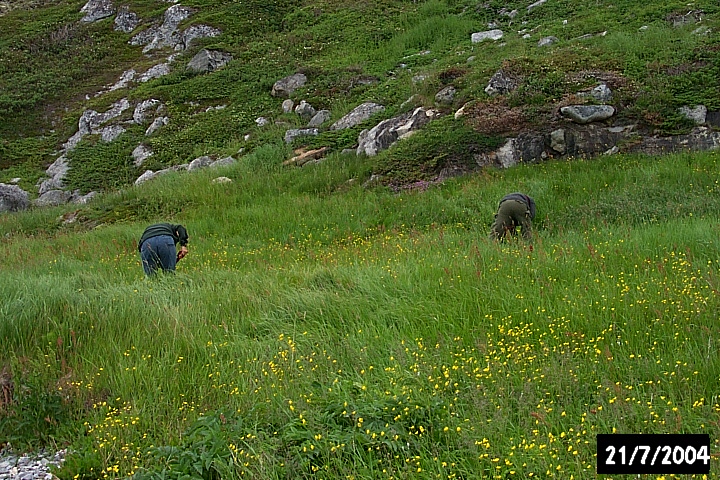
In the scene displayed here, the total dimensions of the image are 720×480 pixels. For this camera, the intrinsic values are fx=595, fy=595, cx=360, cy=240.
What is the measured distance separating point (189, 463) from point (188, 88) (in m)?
24.4

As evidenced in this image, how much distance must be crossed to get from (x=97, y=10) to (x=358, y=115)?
2718 centimetres

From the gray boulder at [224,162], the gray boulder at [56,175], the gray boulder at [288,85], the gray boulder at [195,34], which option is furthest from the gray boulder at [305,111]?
the gray boulder at [195,34]

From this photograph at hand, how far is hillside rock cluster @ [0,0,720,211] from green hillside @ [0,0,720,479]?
0.73 feet

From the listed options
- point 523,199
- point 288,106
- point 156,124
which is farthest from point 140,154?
point 523,199

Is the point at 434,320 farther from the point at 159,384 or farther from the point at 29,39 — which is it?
the point at 29,39

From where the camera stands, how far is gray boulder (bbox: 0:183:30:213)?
1918 cm

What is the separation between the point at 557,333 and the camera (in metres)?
4.88

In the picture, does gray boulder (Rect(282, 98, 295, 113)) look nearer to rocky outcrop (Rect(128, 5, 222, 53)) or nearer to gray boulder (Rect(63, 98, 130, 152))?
gray boulder (Rect(63, 98, 130, 152))

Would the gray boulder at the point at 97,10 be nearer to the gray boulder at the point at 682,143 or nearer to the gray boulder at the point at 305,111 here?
the gray boulder at the point at 305,111

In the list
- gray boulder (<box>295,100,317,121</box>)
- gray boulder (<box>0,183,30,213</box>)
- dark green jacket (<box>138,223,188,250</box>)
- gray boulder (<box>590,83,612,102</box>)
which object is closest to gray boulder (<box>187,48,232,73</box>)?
gray boulder (<box>295,100,317,121</box>)

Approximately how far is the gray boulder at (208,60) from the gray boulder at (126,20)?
9266 mm

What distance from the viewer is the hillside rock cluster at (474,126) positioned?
1310 centimetres

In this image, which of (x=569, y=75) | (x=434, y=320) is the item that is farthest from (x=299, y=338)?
(x=569, y=75)

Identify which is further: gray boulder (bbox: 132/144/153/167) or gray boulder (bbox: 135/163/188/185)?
gray boulder (bbox: 132/144/153/167)
